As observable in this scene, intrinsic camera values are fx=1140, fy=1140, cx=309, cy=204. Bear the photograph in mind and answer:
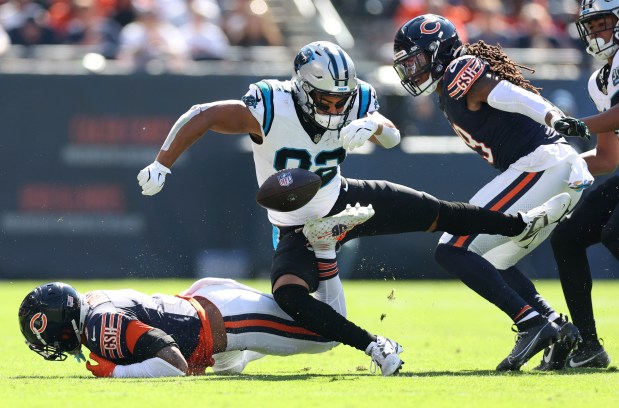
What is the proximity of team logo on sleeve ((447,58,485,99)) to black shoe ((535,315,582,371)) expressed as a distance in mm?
1343

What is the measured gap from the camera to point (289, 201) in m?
6.00

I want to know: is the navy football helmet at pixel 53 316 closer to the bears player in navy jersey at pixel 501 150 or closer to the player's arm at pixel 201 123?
the player's arm at pixel 201 123

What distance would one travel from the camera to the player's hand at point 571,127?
571 cm

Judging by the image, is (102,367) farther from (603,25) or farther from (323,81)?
(603,25)

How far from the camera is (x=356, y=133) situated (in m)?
5.93

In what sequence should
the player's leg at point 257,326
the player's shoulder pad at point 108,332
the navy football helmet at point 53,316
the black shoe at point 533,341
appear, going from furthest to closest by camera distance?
the player's leg at point 257,326, the black shoe at point 533,341, the navy football helmet at point 53,316, the player's shoulder pad at point 108,332

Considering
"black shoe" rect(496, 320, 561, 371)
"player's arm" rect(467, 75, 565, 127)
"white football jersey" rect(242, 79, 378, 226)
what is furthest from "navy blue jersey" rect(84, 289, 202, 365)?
"player's arm" rect(467, 75, 565, 127)

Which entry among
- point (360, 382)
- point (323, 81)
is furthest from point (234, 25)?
point (360, 382)

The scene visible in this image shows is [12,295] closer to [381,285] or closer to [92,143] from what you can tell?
[92,143]

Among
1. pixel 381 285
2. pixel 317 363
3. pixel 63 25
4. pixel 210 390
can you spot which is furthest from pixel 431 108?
pixel 210 390

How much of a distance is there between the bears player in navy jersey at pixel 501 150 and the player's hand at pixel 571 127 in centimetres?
2

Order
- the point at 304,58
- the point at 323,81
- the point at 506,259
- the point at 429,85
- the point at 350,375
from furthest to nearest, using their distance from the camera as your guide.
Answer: the point at 429,85
the point at 506,259
the point at 304,58
the point at 323,81
the point at 350,375

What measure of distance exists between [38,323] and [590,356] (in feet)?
9.60

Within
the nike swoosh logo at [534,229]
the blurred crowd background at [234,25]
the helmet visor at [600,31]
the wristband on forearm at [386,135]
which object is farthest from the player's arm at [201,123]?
the blurred crowd background at [234,25]
